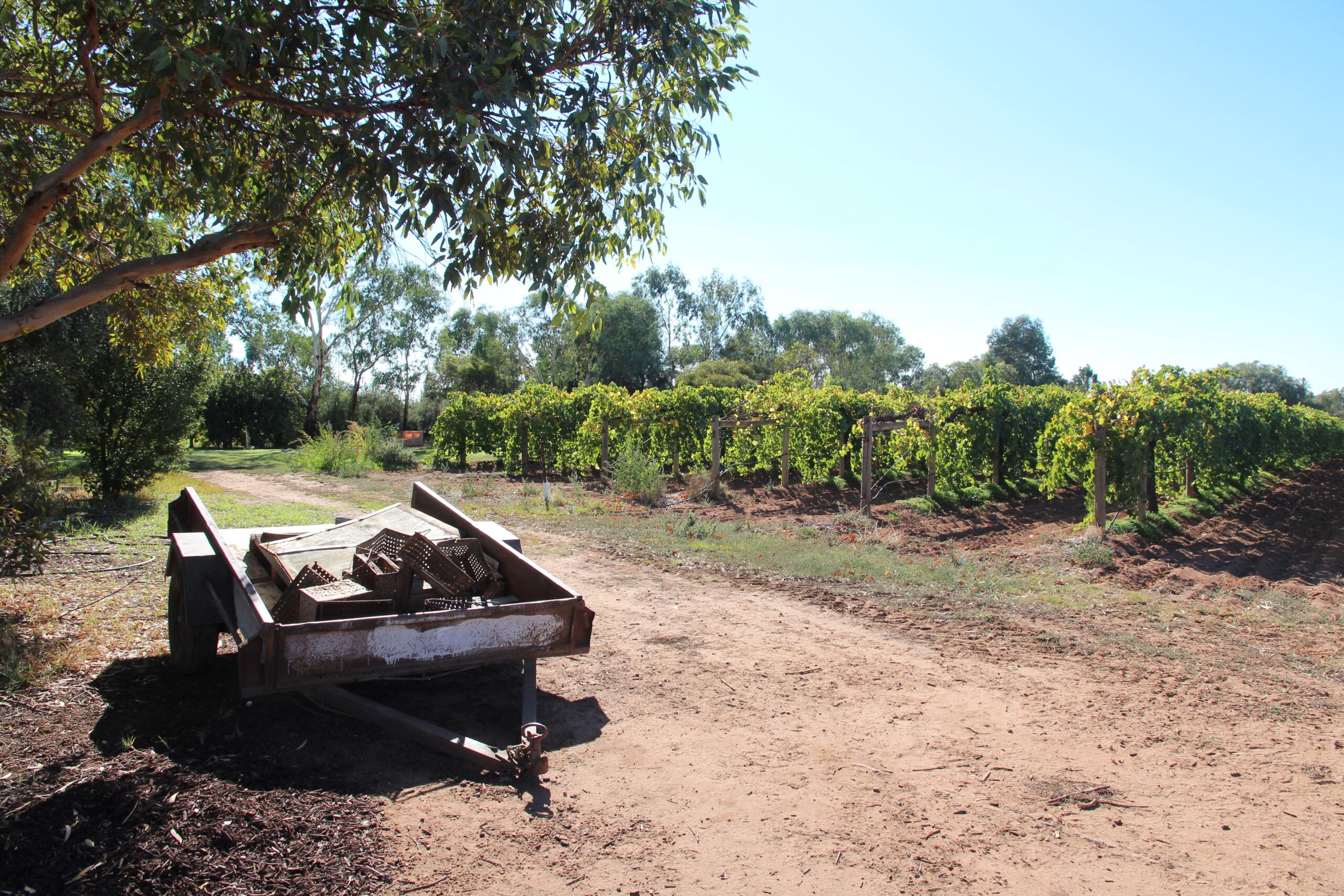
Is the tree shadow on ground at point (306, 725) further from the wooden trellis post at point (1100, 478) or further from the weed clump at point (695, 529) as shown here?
the wooden trellis post at point (1100, 478)

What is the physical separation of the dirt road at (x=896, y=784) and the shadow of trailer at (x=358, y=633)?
0.48 metres

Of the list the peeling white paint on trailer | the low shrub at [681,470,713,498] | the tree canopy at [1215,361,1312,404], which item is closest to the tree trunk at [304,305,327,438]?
the low shrub at [681,470,713,498]

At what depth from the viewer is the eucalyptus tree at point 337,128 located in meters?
4.58

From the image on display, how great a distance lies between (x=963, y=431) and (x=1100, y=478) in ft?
16.4

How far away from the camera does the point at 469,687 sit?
4.96m

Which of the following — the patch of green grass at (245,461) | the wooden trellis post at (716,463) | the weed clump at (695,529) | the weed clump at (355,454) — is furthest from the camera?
the patch of green grass at (245,461)

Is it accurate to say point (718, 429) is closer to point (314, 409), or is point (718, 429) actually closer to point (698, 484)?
point (698, 484)

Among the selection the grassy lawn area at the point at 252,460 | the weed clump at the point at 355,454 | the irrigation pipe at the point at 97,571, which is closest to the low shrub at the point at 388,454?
the weed clump at the point at 355,454

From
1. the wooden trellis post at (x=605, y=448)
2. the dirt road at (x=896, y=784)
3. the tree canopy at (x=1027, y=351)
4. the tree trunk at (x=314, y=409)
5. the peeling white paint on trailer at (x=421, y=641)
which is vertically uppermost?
the tree canopy at (x=1027, y=351)

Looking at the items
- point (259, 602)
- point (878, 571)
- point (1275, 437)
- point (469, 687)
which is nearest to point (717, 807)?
point (469, 687)

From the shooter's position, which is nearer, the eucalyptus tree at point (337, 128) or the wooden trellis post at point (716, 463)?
the eucalyptus tree at point (337, 128)

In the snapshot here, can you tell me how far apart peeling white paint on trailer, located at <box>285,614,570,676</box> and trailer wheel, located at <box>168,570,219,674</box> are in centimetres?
142

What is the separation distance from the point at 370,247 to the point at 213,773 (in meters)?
4.34

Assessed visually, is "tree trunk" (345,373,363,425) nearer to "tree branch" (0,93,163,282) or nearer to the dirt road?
"tree branch" (0,93,163,282)
